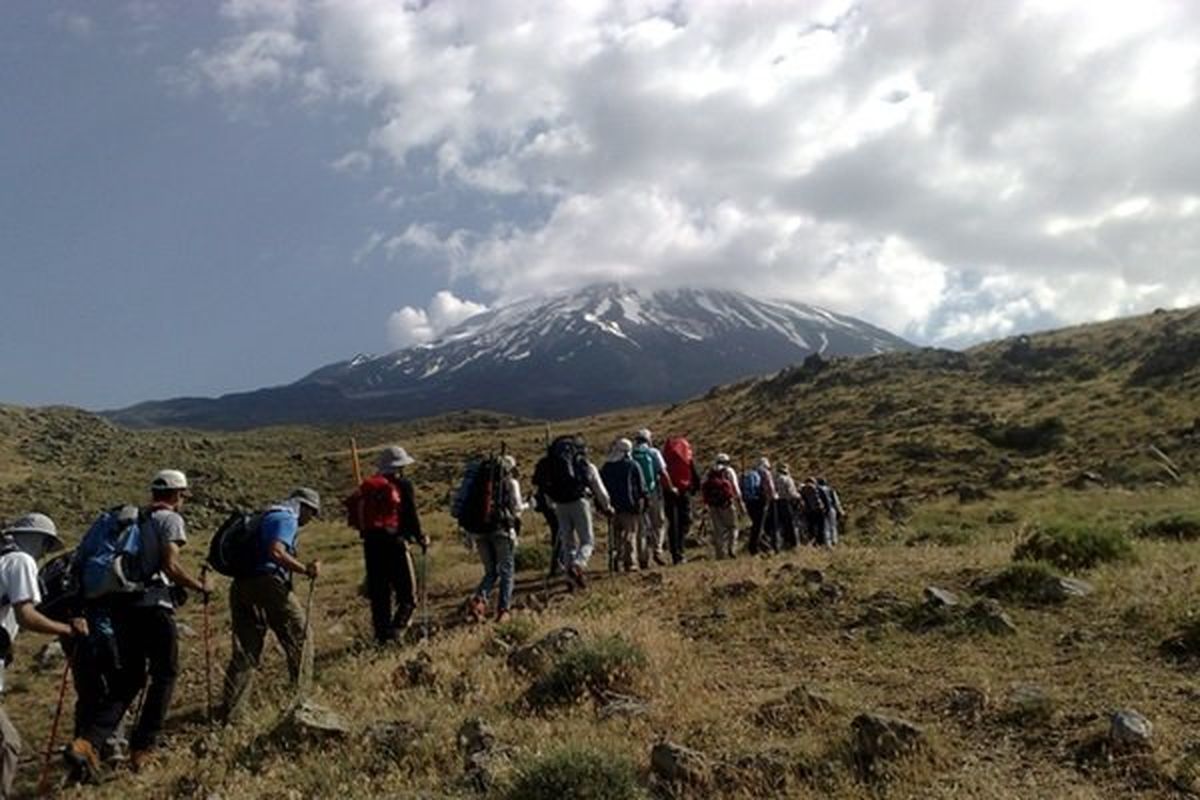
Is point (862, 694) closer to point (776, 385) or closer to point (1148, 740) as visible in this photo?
point (1148, 740)

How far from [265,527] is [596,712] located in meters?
3.64

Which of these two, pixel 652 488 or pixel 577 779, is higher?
pixel 652 488

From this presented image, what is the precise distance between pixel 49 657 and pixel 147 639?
6136mm

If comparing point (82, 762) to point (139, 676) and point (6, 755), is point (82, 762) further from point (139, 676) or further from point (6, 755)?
point (6, 755)

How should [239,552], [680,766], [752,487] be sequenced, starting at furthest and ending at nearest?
1. [752,487]
2. [239,552]
3. [680,766]

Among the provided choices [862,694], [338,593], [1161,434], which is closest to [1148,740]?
A: [862,694]

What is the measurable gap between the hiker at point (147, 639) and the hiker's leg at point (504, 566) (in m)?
3.68

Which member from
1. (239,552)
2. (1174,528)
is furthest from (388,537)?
(1174,528)

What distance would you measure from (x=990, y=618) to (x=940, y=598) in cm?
57

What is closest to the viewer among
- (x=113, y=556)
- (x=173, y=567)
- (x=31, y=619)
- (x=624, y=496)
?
(x=31, y=619)

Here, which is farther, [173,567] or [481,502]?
[481,502]

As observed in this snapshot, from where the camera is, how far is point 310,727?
7.19 metres

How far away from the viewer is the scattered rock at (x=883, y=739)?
5656mm

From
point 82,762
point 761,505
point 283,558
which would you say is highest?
point 283,558
